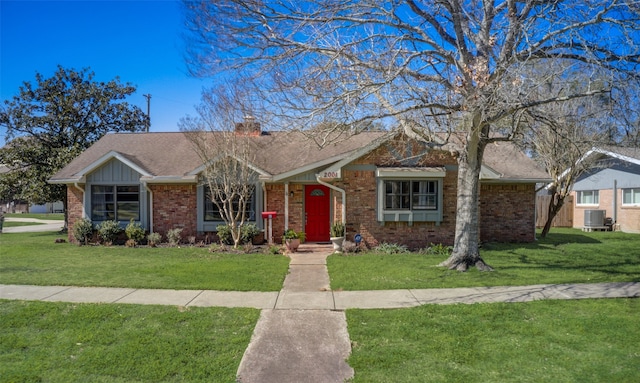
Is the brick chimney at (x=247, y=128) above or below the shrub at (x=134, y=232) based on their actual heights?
above

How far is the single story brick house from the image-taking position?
13.9 m

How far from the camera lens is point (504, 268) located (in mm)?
10492

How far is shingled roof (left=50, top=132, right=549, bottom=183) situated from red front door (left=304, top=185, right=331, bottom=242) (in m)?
1.08

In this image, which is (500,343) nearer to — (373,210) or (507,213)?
(373,210)

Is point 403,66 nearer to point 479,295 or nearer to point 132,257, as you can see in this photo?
point 479,295

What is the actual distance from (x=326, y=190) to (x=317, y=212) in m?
0.86

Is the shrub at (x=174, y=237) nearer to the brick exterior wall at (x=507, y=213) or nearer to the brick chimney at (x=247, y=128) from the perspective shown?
the brick chimney at (x=247, y=128)

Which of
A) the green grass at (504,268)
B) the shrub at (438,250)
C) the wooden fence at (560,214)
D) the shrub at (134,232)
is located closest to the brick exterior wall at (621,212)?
the wooden fence at (560,214)

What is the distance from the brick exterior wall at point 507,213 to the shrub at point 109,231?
13.4m

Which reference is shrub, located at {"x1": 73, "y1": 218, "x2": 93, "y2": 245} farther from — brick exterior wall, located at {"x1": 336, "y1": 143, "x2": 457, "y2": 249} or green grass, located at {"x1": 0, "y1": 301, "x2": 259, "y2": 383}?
brick exterior wall, located at {"x1": 336, "y1": 143, "x2": 457, "y2": 249}

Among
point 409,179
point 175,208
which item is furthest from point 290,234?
point 175,208

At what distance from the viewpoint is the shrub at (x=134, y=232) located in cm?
1497

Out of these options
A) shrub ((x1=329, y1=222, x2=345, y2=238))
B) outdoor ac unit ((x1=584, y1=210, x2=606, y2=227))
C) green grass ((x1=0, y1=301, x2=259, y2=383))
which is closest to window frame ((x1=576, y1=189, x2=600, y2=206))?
outdoor ac unit ((x1=584, y1=210, x2=606, y2=227))

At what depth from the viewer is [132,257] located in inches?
489
